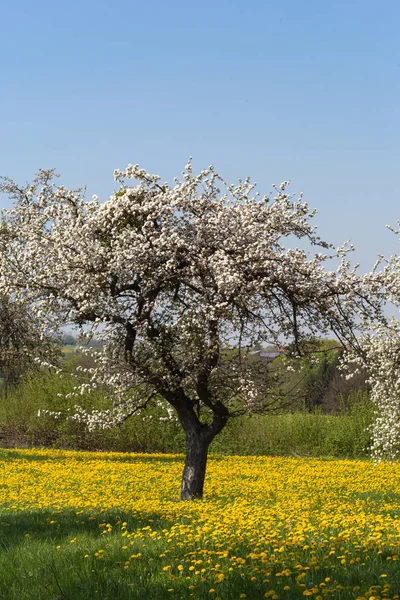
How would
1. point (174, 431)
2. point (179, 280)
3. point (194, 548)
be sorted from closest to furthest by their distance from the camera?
point (194, 548)
point (179, 280)
point (174, 431)

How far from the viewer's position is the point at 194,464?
1633cm

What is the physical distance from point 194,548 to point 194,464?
715 centimetres

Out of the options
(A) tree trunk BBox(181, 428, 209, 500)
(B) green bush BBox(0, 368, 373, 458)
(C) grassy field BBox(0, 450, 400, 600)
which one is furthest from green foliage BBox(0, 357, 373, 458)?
(A) tree trunk BBox(181, 428, 209, 500)

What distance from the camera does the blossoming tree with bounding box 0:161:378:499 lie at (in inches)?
552

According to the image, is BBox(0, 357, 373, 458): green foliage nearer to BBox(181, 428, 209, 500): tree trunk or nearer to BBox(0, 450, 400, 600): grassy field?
BBox(0, 450, 400, 600): grassy field

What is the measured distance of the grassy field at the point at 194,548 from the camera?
7.51 m

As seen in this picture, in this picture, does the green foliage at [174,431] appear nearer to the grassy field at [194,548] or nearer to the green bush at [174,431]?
the green bush at [174,431]

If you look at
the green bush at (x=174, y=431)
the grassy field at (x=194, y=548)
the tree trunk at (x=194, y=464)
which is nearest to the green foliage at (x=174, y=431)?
the green bush at (x=174, y=431)

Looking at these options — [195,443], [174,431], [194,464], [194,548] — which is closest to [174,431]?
[174,431]

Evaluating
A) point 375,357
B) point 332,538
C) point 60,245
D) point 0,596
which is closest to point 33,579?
point 0,596

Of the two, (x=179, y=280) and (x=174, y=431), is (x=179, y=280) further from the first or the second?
(x=174, y=431)

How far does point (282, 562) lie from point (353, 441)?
3026cm

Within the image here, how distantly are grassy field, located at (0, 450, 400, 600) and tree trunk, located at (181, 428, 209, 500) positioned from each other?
1.86ft

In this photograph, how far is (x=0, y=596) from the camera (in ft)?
25.8
